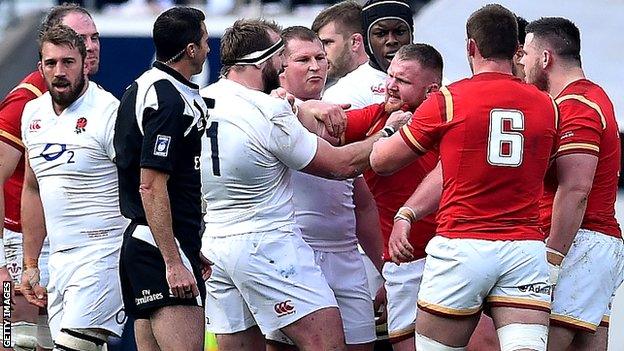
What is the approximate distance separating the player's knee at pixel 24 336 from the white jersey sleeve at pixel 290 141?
8.49 ft

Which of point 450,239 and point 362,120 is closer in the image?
point 450,239

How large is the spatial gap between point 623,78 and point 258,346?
672 centimetres

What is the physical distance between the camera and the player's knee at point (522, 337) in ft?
21.0

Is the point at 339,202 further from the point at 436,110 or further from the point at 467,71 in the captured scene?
the point at 467,71

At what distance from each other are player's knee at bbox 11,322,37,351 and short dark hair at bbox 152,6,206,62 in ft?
8.59

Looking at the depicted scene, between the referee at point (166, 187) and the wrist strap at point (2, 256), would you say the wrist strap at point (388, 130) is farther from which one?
the wrist strap at point (2, 256)

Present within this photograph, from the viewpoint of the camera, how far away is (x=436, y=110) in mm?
6445

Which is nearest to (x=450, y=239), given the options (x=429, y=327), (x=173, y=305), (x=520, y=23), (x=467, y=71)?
(x=429, y=327)

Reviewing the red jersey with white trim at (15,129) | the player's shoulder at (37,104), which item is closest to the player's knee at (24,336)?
the red jersey with white trim at (15,129)

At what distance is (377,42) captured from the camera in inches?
327

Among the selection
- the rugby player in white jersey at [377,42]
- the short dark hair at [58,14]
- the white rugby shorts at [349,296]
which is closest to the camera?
the white rugby shorts at [349,296]
